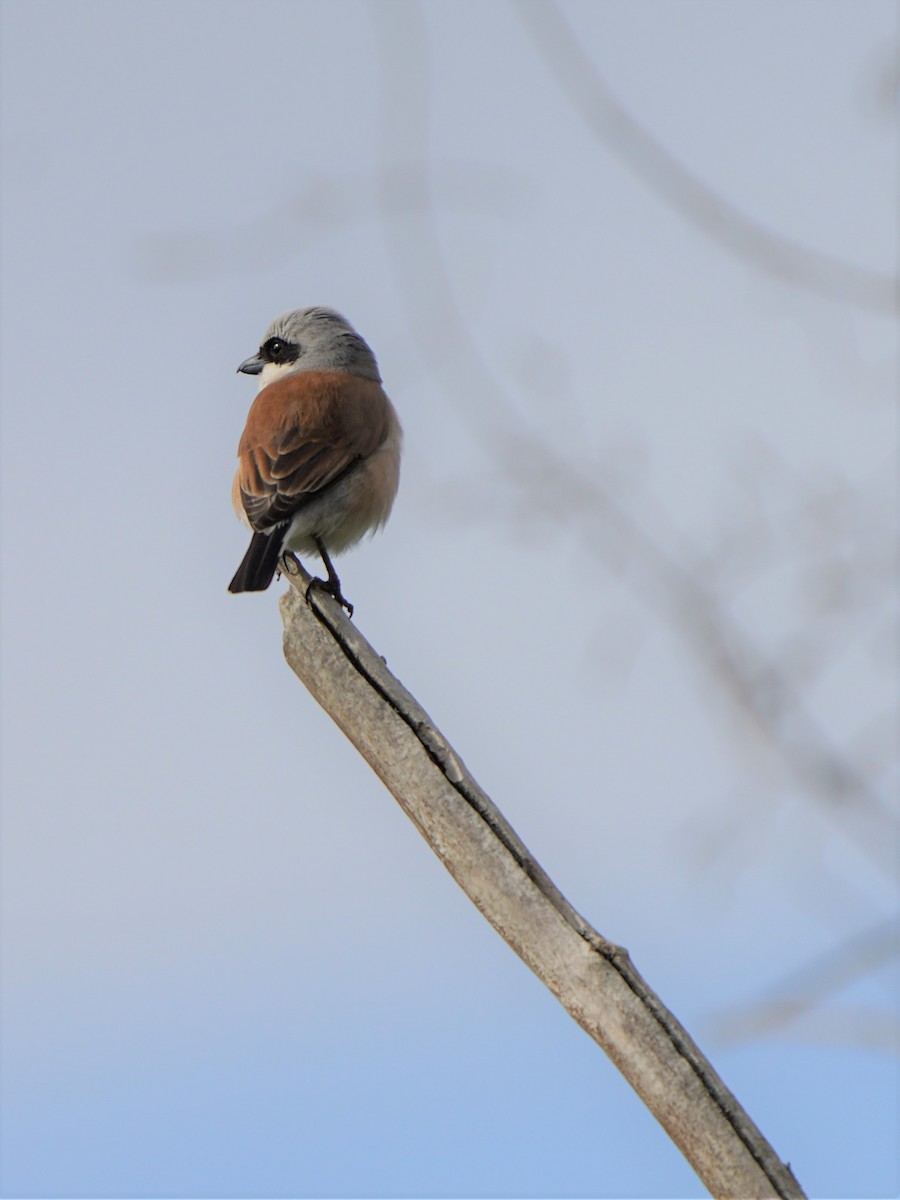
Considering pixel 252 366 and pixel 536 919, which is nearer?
pixel 536 919

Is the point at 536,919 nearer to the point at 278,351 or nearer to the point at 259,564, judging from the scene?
the point at 259,564

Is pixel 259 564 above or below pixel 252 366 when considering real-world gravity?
below

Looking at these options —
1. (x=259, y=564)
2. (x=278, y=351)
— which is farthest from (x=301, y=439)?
(x=278, y=351)

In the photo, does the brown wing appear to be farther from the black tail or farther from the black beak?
the black beak

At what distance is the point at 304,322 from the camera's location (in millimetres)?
7141

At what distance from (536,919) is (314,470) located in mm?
3217

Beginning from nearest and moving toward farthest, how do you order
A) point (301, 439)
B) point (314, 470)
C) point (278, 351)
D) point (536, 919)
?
point (536, 919), point (314, 470), point (301, 439), point (278, 351)

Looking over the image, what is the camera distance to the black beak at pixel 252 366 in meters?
7.11

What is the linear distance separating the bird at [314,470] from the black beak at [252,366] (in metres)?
0.56

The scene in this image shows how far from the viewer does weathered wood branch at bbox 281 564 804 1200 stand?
2523mm

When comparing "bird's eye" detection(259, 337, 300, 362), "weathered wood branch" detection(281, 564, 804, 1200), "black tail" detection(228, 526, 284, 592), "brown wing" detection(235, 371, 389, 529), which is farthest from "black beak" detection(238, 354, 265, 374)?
"weathered wood branch" detection(281, 564, 804, 1200)

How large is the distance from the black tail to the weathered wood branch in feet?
5.53

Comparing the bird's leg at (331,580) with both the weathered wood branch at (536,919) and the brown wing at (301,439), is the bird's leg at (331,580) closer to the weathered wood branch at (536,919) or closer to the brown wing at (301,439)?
the brown wing at (301,439)

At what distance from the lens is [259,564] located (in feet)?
16.8
